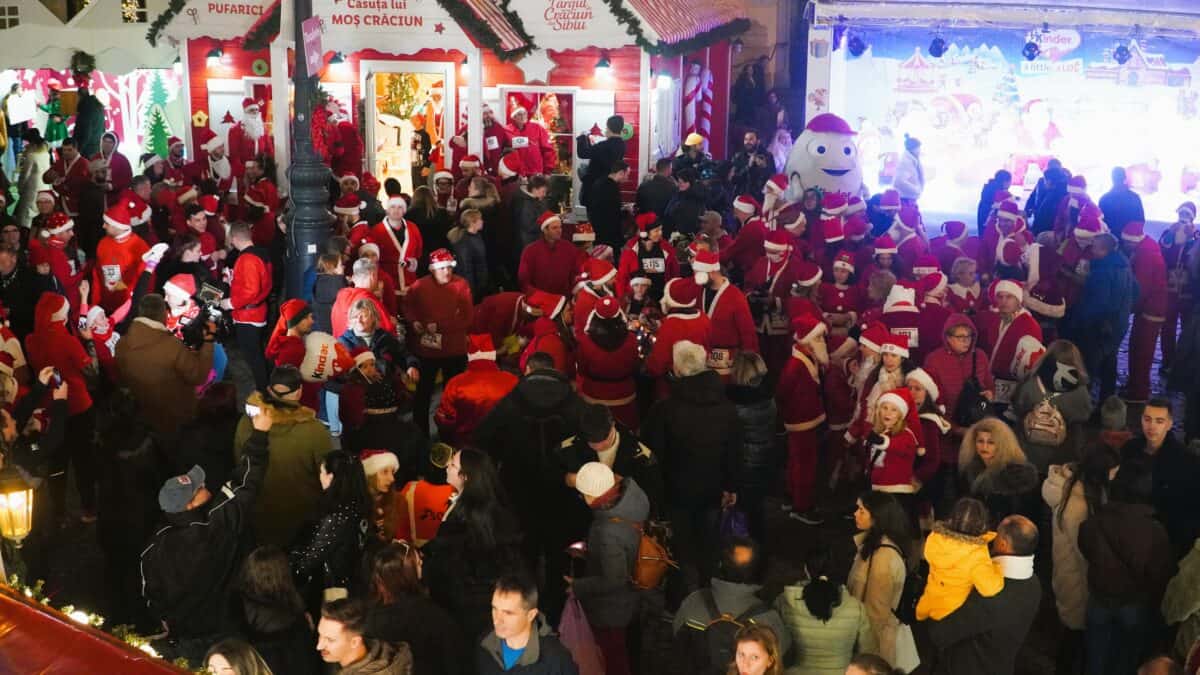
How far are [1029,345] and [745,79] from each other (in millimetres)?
14267

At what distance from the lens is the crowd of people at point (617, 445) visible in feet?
18.4

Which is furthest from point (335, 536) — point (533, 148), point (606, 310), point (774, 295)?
point (533, 148)

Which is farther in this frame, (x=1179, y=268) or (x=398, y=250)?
(x=1179, y=268)

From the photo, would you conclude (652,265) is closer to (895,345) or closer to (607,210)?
(895,345)

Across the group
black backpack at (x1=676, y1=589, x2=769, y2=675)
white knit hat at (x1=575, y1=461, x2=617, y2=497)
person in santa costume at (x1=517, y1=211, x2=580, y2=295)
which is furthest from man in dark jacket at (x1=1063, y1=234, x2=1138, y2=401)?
black backpack at (x1=676, y1=589, x2=769, y2=675)

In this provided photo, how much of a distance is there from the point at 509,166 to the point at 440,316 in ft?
23.6

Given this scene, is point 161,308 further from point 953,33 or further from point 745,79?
point 745,79

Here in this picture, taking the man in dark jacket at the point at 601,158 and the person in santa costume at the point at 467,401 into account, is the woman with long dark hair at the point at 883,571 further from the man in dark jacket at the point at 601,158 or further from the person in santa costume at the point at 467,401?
the man in dark jacket at the point at 601,158

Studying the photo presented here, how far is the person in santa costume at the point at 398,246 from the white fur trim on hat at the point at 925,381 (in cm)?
508

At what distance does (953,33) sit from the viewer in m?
18.5

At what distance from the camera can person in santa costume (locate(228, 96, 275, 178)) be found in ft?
59.8

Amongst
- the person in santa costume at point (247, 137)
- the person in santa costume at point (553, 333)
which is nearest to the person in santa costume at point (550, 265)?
the person in santa costume at point (553, 333)

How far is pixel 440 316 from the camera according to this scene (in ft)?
31.7

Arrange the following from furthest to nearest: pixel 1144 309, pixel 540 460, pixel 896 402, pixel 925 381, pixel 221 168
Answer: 1. pixel 221 168
2. pixel 1144 309
3. pixel 925 381
4. pixel 896 402
5. pixel 540 460
